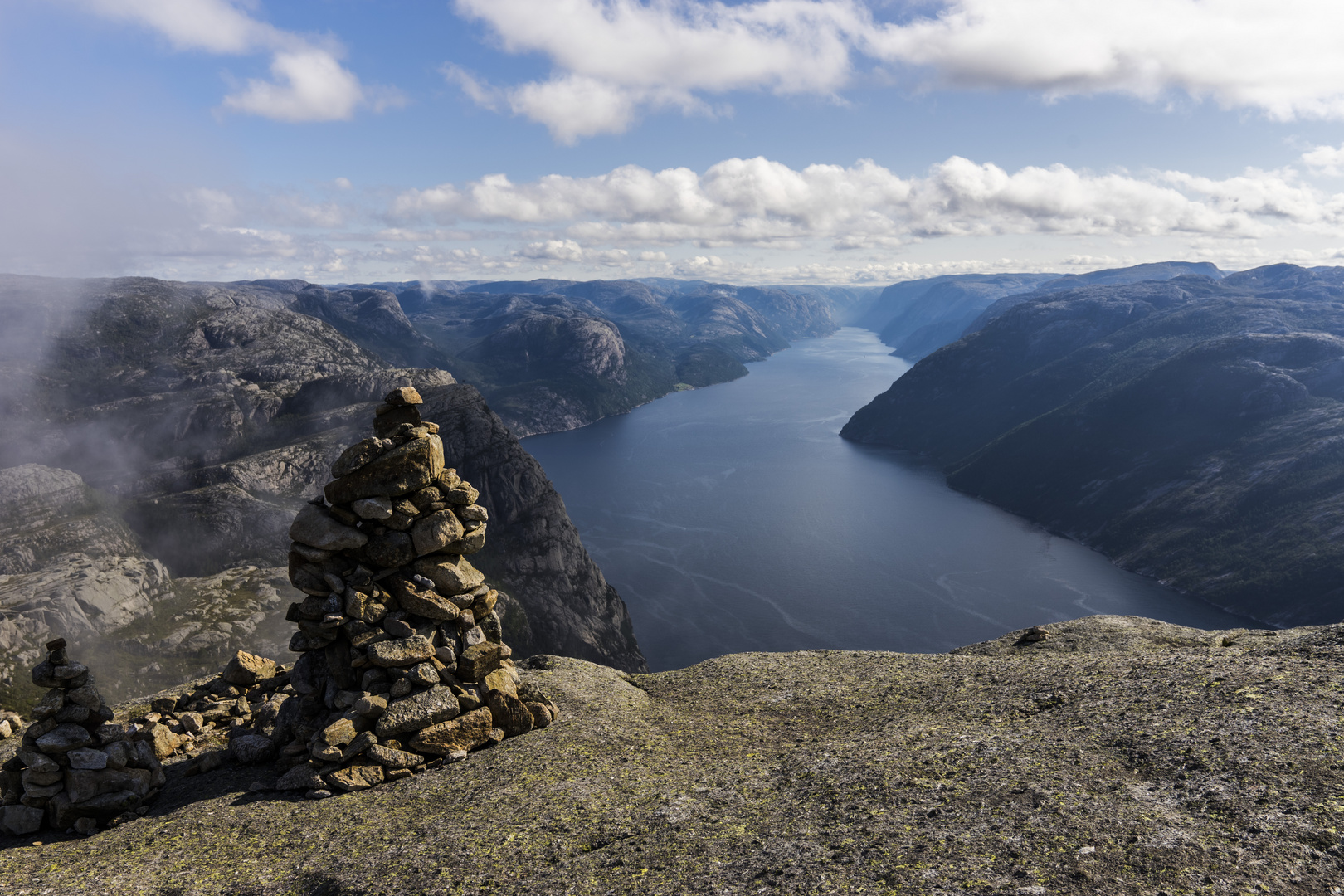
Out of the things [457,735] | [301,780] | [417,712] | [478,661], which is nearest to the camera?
[301,780]

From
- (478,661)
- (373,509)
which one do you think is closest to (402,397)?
(373,509)

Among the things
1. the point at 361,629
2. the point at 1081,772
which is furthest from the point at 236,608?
the point at 1081,772

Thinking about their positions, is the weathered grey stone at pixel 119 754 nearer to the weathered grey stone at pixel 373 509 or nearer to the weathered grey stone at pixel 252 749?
Result: the weathered grey stone at pixel 252 749

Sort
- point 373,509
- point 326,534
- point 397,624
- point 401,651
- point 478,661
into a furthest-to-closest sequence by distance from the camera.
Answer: point 478,661 → point 373,509 → point 326,534 → point 397,624 → point 401,651

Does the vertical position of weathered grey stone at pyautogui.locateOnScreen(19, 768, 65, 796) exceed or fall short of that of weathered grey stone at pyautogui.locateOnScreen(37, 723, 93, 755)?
it falls short

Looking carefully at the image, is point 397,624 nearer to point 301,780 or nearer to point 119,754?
point 301,780

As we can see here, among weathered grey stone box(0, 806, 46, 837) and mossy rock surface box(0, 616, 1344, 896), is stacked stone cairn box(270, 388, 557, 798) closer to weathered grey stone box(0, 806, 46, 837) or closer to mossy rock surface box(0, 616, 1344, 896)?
mossy rock surface box(0, 616, 1344, 896)

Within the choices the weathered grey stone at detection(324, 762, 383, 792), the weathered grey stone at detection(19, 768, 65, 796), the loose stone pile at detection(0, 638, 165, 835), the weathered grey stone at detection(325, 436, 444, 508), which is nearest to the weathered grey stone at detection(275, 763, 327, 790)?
the weathered grey stone at detection(324, 762, 383, 792)
